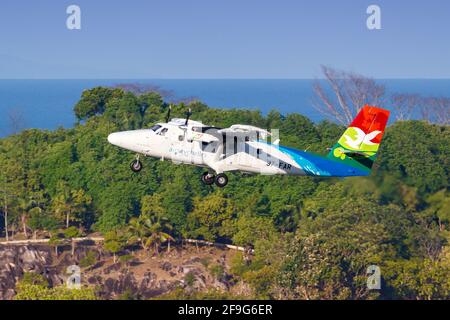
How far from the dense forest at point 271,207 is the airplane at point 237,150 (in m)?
11.5

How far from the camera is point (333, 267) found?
62.6 metres

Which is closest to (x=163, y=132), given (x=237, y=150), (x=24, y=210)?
(x=237, y=150)

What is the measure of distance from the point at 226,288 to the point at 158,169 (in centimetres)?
2205

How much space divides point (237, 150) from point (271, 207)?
32.1m

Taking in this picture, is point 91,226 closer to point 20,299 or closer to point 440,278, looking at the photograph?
point 20,299

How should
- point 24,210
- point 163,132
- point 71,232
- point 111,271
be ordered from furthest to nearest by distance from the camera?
point 24,210
point 71,232
point 111,271
point 163,132

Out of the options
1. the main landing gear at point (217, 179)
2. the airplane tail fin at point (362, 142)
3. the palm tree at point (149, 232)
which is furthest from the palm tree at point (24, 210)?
the airplane tail fin at point (362, 142)

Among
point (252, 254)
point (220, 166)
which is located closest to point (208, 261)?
point (252, 254)

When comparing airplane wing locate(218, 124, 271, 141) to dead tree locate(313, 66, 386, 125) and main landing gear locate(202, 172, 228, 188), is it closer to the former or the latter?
main landing gear locate(202, 172, 228, 188)

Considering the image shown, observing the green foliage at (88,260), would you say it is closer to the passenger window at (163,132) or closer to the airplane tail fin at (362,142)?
the passenger window at (163,132)

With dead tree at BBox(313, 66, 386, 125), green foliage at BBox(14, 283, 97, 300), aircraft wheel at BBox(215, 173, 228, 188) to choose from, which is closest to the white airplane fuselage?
aircraft wheel at BBox(215, 173, 228, 188)

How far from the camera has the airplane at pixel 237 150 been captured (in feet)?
150

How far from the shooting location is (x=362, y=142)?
47.6 m

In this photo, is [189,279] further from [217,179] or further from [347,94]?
[347,94]
